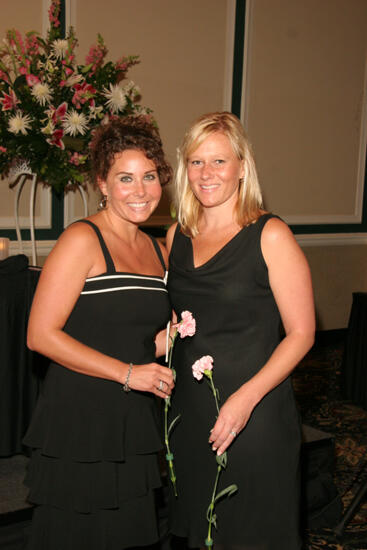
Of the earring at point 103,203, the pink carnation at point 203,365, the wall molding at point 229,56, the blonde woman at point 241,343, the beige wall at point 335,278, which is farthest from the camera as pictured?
the beige wall at point 335,278

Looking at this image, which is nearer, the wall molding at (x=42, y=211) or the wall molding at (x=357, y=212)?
the wall molding at (x=42, y=211)

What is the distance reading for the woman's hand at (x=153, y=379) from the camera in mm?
1666

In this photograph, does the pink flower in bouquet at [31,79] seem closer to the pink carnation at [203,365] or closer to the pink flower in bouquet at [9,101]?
the pink flower in bouquet at [9,101]

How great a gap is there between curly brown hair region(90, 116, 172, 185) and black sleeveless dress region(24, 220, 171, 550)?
203 mm

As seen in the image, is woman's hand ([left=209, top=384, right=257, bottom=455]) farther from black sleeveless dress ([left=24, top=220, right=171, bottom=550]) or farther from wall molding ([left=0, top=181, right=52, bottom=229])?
wall molding ([left=0, top=181, right=52, bottom=229])

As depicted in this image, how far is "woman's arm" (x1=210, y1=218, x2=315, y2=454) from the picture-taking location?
1700 mm

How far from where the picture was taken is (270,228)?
1781 mm

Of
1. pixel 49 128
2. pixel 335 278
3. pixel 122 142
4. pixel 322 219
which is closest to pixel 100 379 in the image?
pixel 122 142

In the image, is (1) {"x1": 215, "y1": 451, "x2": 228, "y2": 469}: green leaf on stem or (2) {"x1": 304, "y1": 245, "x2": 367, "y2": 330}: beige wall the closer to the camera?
(1) {"x1": 215, "y1": 451, "x2": 228, "y2": 469}: green leaf on stem

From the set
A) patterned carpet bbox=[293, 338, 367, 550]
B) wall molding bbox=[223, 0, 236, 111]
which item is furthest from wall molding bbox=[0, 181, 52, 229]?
patterned carpet bbox=[293, 338, 367, 550]

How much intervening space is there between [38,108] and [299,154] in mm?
3646

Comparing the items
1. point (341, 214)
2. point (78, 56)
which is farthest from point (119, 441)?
point (341, 214)

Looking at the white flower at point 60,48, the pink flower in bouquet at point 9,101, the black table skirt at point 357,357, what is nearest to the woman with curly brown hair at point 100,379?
the pink flower in bouquet at point 9,101

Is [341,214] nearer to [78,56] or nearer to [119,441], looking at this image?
[78,56]
